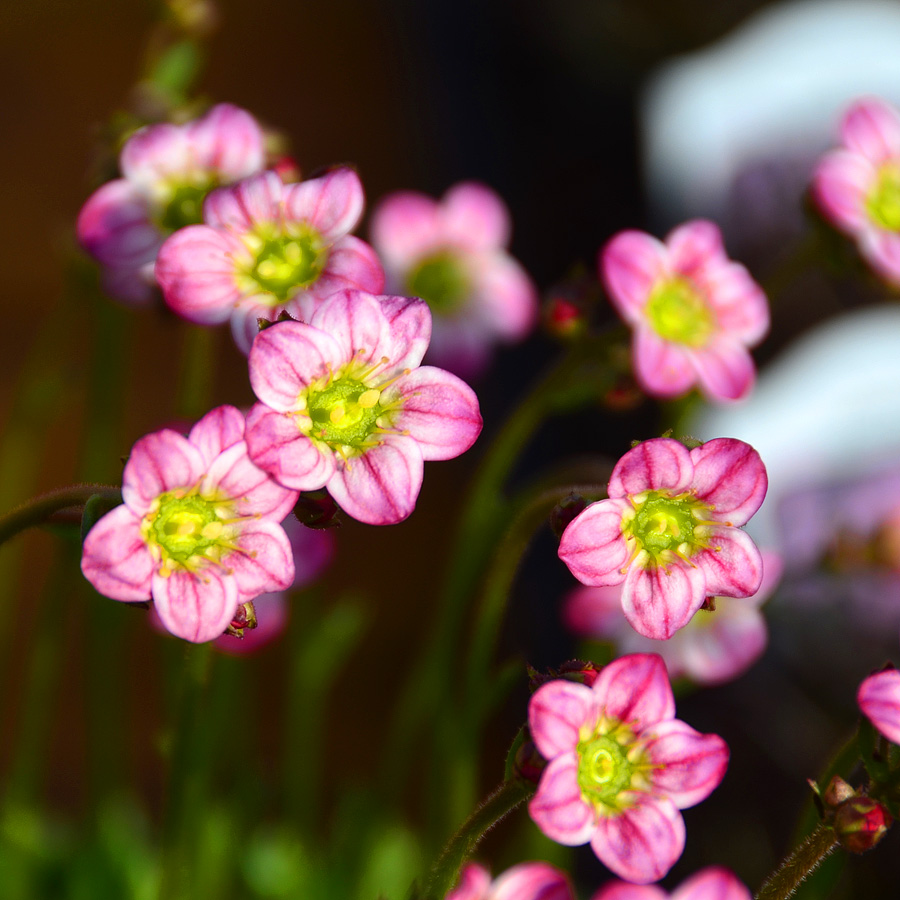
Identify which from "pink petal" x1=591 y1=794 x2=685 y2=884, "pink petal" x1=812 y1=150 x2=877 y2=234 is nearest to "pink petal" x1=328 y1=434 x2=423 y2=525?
"pink petal" x1=591 y1=794 x2=685 y2=884

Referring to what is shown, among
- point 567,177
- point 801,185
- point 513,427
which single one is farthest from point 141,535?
point 567,177

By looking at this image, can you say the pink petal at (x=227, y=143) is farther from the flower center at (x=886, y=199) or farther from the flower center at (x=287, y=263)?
the flower center at (x=886, y=199)

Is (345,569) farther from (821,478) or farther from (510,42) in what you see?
(510,42)

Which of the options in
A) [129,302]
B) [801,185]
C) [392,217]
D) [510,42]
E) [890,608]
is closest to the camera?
[129,302]

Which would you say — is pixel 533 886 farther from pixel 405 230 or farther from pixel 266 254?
pixel 405 230

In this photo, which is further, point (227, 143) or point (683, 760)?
point (227, 143)

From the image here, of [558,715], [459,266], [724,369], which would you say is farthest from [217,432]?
[459,266]
